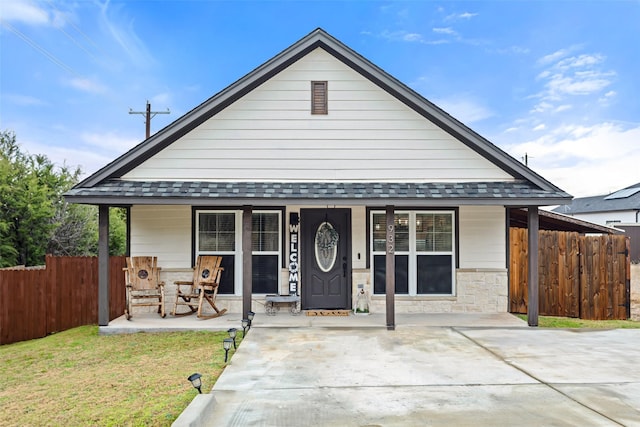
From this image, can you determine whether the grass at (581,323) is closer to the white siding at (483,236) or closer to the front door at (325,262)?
the white siding at (483,236)

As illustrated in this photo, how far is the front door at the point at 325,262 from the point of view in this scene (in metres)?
8.59

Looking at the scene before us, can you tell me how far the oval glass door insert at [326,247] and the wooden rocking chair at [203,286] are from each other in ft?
6.31

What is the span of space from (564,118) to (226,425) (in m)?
21.9

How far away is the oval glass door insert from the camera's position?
859 cm

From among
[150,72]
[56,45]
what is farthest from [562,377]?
[150,72]

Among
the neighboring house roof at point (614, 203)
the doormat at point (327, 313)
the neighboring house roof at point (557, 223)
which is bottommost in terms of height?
the doormat at point (327, 313)

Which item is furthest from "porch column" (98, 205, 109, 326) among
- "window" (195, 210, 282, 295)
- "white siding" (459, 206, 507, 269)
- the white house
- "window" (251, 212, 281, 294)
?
"white siding" (459, 206, 507, 269)

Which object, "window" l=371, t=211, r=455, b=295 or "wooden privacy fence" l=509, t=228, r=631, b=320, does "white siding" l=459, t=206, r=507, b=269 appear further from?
"wooden privacy fence" l=509, t=228, r=631, b=320

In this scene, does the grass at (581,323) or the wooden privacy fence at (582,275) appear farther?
the wooden privacy fence at (582,275)

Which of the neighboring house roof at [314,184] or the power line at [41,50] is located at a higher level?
the power line at [41,50]

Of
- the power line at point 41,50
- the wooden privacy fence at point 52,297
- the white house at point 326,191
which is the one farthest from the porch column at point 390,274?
the power line at point 41,50

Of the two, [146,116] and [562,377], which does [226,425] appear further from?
[146,116]

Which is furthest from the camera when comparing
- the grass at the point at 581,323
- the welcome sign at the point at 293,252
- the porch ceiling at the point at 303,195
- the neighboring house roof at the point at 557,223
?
the neighboring house roof at the point at 557,223

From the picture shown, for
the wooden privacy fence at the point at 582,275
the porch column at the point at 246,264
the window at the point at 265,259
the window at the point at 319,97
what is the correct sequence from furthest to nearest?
the wooden privacy fence at the point at 582,275 < the window at the point at 265,259 < the window at the point at 319,97 < the porch column at the point at 246,264
